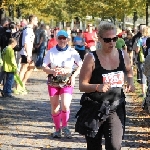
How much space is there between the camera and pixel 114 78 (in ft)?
18.2

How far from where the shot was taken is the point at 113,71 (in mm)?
5562

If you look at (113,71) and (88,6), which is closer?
(113,71)

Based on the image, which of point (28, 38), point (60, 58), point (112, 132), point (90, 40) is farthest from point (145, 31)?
point (90, 40)

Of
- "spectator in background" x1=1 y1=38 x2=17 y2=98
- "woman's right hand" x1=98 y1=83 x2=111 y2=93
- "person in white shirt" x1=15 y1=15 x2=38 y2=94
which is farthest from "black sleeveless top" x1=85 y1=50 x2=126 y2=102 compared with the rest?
"person in white shirt" x1=15 y1=15 x2=38 y2=94

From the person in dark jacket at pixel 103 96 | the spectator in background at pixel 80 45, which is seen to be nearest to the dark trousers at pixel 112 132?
the person in dark jacket at pixel 103 96

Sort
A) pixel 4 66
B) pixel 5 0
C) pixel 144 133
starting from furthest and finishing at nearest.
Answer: pixel 5 0 < pixel 4 66 < pixel 144 133

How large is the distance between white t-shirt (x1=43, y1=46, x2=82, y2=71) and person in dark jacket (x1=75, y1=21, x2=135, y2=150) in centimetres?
273

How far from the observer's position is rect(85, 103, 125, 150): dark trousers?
17.9 ft

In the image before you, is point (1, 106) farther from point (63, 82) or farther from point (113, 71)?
point (113, 71)

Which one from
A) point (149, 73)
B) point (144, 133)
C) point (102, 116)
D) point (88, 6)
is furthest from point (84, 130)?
point (88, 6)

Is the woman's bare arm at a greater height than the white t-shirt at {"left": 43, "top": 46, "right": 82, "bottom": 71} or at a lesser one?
greater

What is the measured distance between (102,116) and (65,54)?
3.03m

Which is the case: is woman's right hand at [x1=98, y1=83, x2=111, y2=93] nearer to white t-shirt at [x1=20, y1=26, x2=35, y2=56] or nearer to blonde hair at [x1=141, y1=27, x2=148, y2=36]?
blonde hair at [x1=141, y1=27, x2=148, y2=36]

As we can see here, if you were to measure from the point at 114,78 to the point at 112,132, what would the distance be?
57cm
